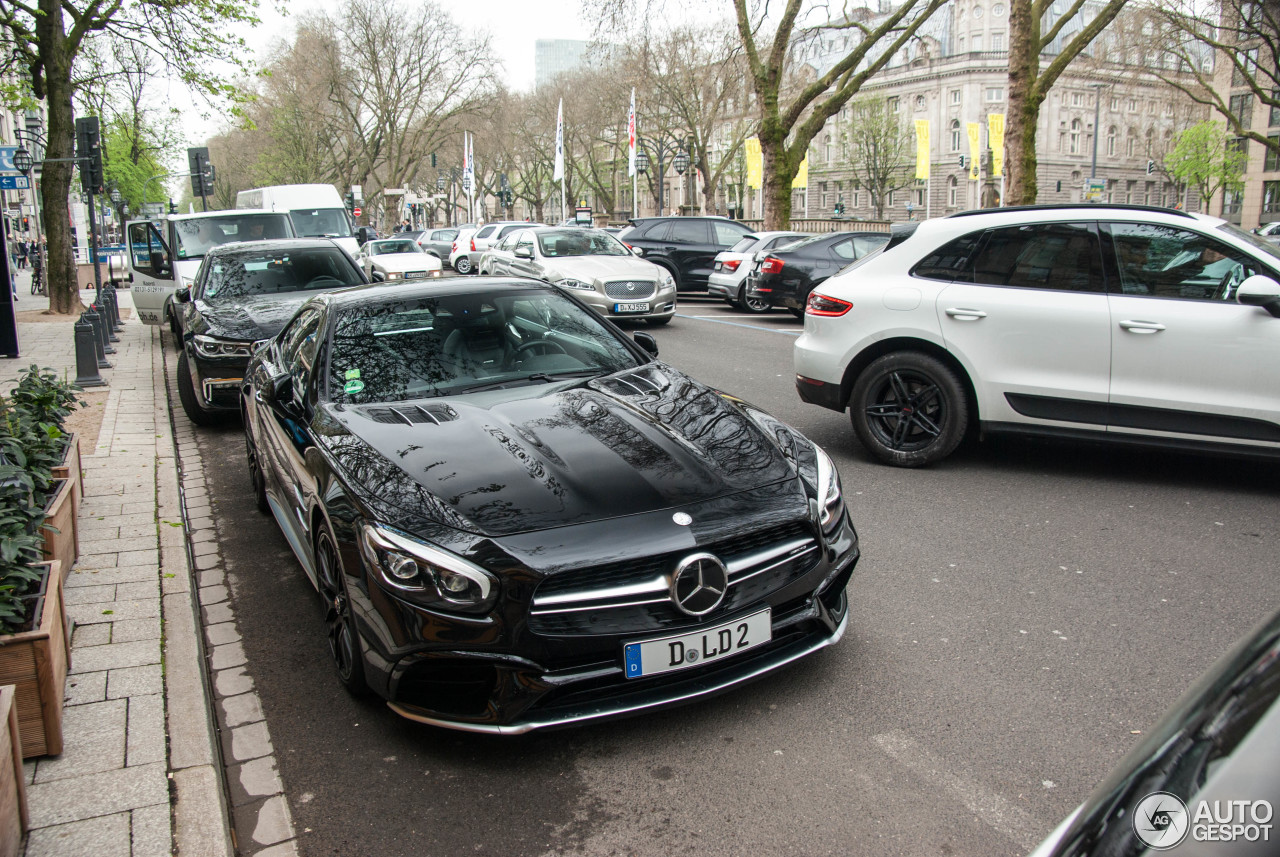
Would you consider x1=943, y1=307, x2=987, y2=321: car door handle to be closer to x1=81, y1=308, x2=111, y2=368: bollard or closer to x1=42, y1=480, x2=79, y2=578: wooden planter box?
x1=42, y1=480, x2=79, y2=578: wooden planter box

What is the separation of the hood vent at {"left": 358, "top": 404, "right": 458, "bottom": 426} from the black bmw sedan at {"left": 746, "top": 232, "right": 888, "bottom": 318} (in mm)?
13070

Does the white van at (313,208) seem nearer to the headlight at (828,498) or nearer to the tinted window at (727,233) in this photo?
the tinted window at (727,233)

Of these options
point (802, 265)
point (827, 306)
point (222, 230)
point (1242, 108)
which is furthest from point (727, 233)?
point (1242, 108)

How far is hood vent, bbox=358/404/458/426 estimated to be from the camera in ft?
13.3

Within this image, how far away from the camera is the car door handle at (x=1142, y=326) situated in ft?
19.6

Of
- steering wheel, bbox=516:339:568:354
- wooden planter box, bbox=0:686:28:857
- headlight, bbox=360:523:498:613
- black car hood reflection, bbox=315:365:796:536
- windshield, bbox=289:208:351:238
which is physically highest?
windshield, bbox=289:208:351:238

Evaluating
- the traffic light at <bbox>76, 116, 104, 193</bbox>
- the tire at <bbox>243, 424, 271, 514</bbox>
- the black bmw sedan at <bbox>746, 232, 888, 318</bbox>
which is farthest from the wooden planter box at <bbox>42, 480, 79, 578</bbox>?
the traffic light at <bbox>76, 116, 104, 193</bbox>

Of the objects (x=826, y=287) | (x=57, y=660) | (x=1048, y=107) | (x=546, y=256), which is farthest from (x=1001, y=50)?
(x=57, y=660)

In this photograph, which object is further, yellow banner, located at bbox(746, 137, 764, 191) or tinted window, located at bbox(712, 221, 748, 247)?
yellow banner, located at bbox(746, 137, 764, 191)

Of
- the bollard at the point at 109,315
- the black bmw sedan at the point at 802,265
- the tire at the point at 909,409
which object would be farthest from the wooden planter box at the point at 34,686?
the black bmw sedan at the point at 802,265

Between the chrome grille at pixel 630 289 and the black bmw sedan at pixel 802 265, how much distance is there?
2.19 m

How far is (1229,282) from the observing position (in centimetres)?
588

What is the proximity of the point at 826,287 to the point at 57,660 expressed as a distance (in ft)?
17.1

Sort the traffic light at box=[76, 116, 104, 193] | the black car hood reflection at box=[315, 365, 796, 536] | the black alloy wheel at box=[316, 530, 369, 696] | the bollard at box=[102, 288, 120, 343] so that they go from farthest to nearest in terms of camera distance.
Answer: the traffic light at box=[76, 116, 104, 193] → the bollard at box=[102, 288, 120, 343] → the black alloy wheel at box=[316, 530, 369, 696] → the black car hood reflection at box=[315, 365, 796, 536]
